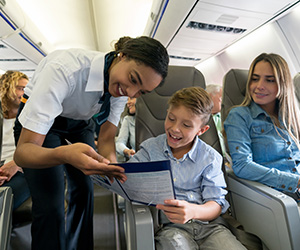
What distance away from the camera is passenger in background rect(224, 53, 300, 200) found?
1.28 metres

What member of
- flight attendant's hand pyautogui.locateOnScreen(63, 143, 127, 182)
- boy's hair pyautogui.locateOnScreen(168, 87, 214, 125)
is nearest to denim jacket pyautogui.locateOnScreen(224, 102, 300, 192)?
boy's hair pyautogui.locateOnScreen(168, 87, 214, 125)

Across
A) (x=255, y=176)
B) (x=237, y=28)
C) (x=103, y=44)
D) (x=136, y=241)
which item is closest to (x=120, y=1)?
(x=237, y=28)

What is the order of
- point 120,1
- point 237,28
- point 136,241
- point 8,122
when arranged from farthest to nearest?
point 120,1
point 237,28
point 8,122
point 136,241

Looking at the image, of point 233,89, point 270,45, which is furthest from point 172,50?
point 233,89

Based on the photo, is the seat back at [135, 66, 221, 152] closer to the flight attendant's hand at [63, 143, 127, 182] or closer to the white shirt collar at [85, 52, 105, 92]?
the white shirt collar at [85, 52, 105, 92]

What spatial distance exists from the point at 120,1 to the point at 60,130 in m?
3.91

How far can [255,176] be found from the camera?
1.27m

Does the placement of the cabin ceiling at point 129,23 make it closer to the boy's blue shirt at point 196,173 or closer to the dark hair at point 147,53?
the dark hair at point 147,53

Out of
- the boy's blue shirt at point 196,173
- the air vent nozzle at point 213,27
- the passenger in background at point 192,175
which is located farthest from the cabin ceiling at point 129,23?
the boy's blue shirt at point 196,173

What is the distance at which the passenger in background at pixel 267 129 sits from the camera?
128 cm

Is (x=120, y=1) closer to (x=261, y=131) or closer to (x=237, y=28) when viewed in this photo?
(x=237, y=28)

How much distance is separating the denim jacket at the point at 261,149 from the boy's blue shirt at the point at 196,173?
229mm

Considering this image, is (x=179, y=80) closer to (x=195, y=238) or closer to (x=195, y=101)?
(x=195, y=101)

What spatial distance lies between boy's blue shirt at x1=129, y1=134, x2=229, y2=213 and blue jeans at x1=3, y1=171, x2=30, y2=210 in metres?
0.91
